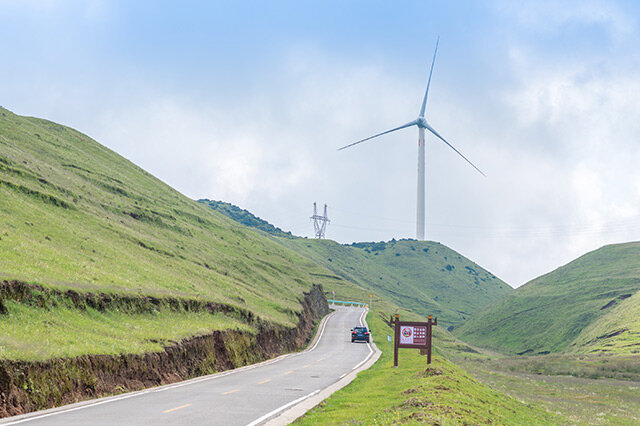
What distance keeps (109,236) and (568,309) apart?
409 feet

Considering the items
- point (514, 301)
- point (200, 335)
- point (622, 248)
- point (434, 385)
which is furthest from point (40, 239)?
point (622, 248)

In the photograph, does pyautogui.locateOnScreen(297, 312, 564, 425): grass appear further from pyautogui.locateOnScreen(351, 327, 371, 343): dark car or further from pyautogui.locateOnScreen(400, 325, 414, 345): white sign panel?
pyautogui.locateOnScreen(351, 327, 371, 343): dark car

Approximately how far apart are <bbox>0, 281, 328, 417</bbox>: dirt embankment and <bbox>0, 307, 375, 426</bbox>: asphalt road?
991mm

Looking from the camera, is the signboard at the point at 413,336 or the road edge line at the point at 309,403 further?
the signboard at the point at 413,336

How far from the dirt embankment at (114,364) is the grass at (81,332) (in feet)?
1.50

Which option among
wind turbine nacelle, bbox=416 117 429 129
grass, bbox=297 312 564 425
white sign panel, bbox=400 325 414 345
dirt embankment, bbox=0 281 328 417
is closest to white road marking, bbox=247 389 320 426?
grass, bbox=297 312 564 425

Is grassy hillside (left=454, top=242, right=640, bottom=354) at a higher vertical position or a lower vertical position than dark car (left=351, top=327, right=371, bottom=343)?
higher

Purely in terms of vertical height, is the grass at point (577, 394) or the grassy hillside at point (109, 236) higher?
the grassy hillside at point (109, 236)

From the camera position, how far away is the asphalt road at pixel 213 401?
643 inches

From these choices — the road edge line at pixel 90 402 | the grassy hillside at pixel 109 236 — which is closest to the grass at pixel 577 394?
the road edge line at pixel 90 402

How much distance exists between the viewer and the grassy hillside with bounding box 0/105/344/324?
118ft

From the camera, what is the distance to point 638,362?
67.4 m

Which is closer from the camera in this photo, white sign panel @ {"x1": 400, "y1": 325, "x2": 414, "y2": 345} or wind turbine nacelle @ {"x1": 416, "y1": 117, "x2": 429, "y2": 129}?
white sign panel @ {"x1": 400, "y1": 325, "x2": 414, "y2": 345}

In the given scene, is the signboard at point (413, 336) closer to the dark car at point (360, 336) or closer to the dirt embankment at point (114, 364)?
the dirt embankment at point (114, 364)
